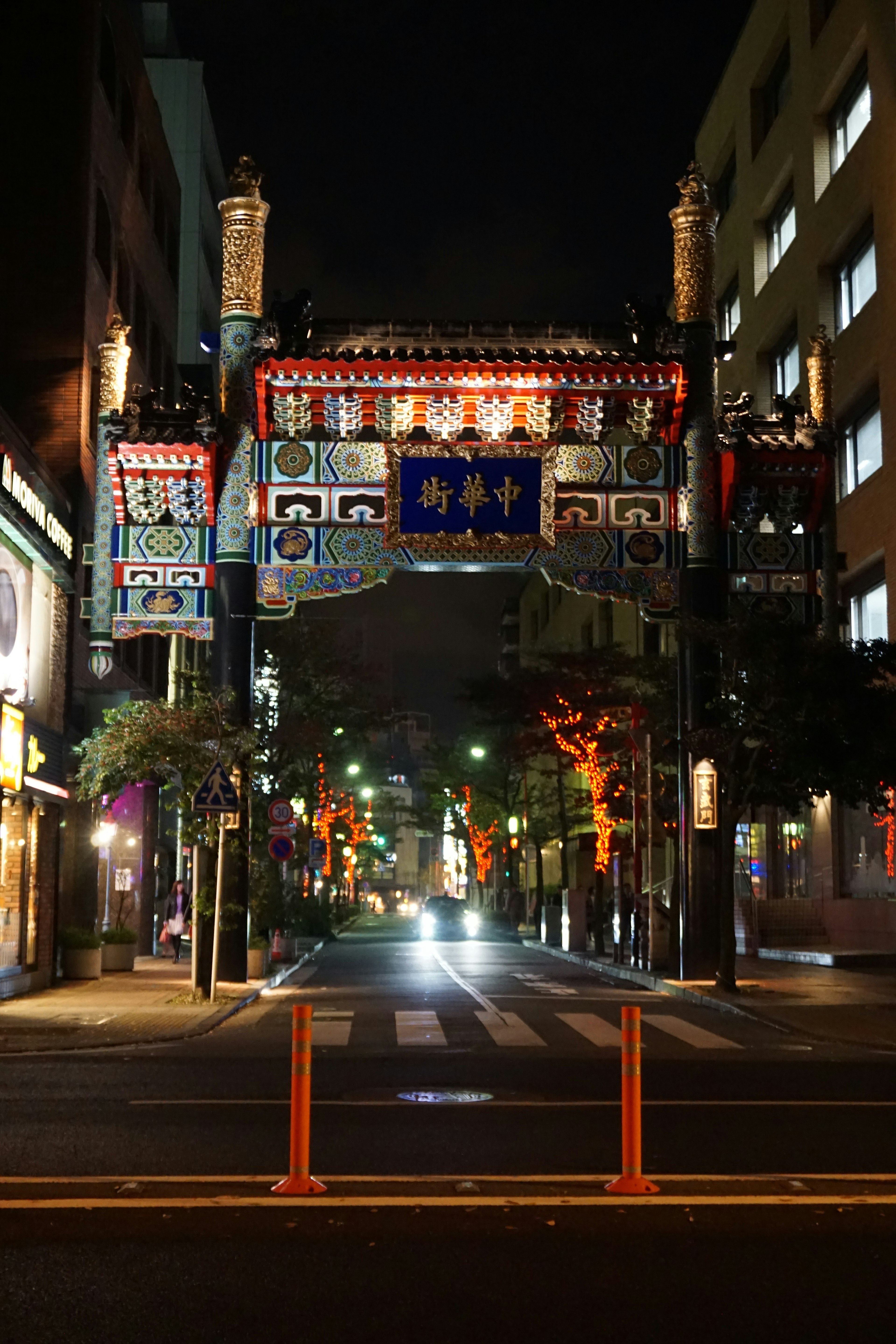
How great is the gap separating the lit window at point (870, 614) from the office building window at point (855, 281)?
6977 millimetres

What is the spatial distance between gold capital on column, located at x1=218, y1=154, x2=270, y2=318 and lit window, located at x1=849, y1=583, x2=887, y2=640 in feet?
55.0

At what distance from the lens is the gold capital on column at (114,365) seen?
2809cm

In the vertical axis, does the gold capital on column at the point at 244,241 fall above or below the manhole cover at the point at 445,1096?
above

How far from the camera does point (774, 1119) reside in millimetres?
12320

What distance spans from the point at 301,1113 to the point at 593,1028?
473 inches

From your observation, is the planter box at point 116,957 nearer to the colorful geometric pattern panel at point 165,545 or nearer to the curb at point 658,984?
the colorful geometric pattern panel at point 165,545

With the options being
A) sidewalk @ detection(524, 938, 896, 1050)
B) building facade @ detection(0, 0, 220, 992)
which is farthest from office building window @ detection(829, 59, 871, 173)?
sidewalk @ detection(524, 938, 896, 1050)

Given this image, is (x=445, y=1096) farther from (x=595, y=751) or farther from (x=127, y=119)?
(x=595, y=751)

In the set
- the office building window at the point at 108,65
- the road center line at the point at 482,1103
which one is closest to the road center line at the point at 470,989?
the road center line at the point at 482,1103

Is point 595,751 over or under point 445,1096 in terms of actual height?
over

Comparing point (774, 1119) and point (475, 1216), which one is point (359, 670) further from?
point (475, 1216)

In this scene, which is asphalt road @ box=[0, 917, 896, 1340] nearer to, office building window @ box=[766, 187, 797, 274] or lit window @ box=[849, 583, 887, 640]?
lit window @ box=[849, 583, 887, 640]

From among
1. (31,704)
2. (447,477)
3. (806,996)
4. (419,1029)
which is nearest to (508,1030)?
(419,1029)

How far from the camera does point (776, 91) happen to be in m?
48.6
